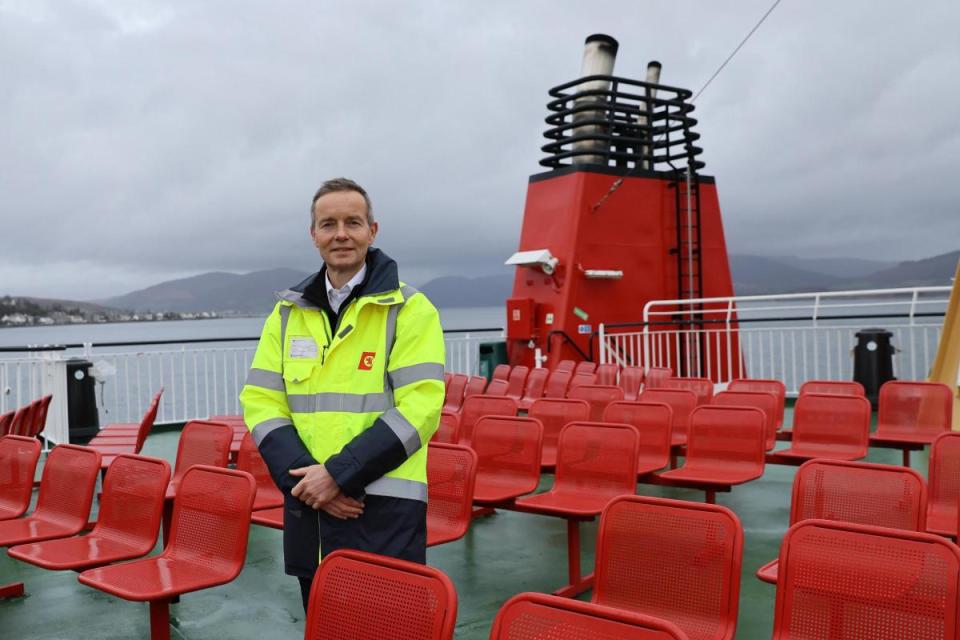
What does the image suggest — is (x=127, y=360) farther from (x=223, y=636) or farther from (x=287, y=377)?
(x=287, y=377)

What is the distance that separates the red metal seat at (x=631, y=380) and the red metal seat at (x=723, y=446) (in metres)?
3.58

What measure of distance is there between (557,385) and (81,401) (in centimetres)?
530

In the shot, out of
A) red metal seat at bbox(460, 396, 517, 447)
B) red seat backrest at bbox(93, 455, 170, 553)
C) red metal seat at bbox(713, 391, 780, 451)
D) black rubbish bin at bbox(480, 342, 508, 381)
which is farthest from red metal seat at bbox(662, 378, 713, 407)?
black rubbish bin at bbox(480, 342, 508, 381)

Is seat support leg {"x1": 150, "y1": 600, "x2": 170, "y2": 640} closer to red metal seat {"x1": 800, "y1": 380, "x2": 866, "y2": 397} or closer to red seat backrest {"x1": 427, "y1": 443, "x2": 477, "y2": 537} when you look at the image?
red seat backrest {"x1": 427, "y1": 443, "x2": 477, "y2": 537}

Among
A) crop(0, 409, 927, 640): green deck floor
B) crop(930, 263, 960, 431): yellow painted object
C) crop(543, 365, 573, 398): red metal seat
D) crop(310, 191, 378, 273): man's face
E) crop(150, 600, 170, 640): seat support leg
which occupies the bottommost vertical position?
crop(0, 409, 927, 640): green deck floor

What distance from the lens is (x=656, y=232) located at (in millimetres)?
14188

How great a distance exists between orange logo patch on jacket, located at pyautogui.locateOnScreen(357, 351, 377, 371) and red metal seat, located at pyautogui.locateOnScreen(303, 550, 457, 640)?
54cm

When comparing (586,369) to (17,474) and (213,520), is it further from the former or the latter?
(213,520)

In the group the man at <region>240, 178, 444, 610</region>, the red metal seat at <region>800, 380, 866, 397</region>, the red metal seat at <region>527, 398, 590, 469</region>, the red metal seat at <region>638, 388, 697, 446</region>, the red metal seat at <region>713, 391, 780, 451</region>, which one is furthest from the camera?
the red metal seat at <region>800, 380, 866, 397</region>

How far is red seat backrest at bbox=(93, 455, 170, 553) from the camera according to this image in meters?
3.67

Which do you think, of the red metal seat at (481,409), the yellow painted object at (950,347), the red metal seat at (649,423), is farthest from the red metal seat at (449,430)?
the yellow painted object at (950,347)

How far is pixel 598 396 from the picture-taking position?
7.07 metres

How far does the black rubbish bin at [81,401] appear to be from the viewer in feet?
30.2

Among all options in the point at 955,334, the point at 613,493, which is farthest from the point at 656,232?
the point at 613,493
